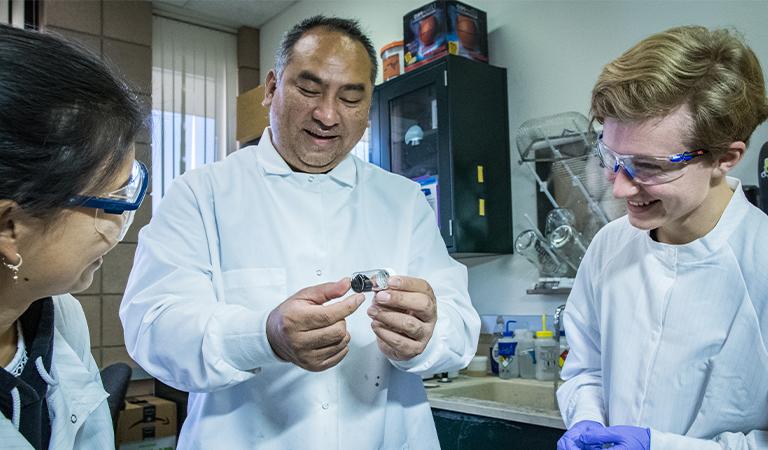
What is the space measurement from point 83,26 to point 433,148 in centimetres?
272

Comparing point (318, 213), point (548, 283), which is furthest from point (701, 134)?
point (548, 283)

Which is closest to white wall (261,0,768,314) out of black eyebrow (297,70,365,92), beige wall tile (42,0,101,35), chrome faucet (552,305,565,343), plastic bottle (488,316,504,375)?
plastic bottle (488,316,504,375)

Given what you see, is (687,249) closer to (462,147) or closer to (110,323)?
(462,147)

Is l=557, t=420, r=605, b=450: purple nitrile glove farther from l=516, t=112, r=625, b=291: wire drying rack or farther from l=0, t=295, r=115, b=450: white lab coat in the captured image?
l=516, t=112, r=625, b=291: wire drying rack

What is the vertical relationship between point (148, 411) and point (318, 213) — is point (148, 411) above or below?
below

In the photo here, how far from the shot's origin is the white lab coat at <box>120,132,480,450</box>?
4.49 feet

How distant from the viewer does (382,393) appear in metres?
1.55

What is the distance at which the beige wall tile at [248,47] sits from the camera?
5381 millimetres

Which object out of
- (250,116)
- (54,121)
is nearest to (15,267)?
(54,121)

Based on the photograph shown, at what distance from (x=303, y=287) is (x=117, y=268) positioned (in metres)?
3.32

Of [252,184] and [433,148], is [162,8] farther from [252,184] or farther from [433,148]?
[252,184]

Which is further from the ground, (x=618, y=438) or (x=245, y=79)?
(x=245, y=79)

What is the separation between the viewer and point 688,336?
1.32m

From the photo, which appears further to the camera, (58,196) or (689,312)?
(689,312)
